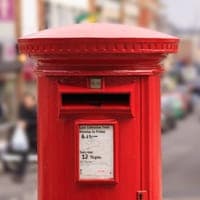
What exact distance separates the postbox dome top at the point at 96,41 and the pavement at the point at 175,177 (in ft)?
25.5

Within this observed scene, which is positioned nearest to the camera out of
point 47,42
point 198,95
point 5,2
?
point 47,42

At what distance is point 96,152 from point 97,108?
0.23 m

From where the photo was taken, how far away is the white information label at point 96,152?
4422mm

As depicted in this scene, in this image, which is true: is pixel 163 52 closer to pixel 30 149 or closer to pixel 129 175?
pixel 129 175

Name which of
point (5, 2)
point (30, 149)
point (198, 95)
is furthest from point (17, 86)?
point (198, 95)

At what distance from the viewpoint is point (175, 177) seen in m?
15.6

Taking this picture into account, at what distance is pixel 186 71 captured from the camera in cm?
8981

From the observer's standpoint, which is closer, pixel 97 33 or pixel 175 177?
pixel 97 33

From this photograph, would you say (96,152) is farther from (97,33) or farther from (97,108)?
(97,33)

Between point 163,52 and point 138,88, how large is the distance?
23 cm

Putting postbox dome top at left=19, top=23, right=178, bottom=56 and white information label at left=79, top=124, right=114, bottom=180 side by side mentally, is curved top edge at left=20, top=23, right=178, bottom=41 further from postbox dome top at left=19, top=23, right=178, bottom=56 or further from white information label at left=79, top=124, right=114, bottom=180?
white information label at left=79, top=124, right=114, bottom=180

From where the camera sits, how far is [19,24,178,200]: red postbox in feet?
14.3

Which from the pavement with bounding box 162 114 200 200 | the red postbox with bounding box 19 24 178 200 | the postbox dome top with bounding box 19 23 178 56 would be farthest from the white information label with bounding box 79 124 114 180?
the pavement with bounding box 162 114 200 200

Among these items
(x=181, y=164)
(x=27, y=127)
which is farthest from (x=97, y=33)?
(x=181, y=164)
